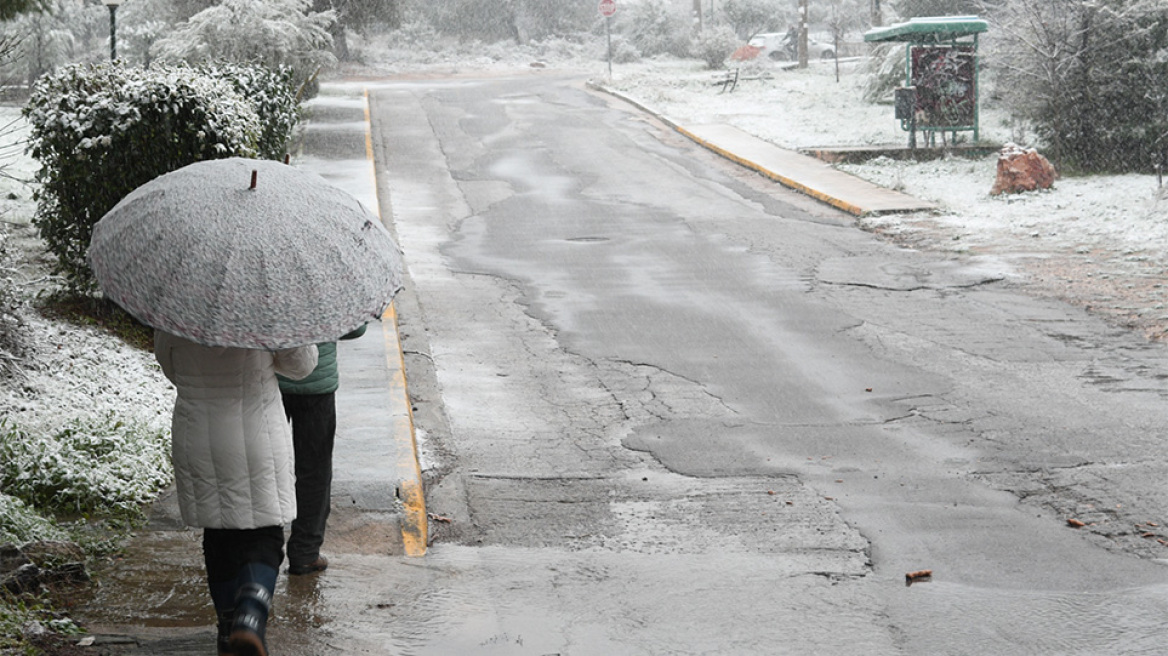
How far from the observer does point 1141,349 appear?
33.1 ft

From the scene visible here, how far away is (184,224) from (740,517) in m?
3.56

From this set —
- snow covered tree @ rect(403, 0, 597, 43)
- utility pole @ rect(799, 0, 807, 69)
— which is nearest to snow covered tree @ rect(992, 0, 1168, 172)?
utility pole @ rect(799, 0, 807, 69)

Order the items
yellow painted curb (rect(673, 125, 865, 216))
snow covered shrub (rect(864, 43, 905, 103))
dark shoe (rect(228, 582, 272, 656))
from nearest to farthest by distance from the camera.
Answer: dark shoe (rect(228, 582, 272, 656)) < yellow painted curb (rect(673, 125, 865, 216)) < snow covered shrub (rect(864, 43, 905, 103))

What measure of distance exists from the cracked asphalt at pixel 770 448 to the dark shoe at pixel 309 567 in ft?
1.72

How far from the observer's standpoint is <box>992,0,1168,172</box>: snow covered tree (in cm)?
1981

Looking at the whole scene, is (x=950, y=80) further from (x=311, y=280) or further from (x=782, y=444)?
(x=311, y=280)

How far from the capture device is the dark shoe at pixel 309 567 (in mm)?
5250

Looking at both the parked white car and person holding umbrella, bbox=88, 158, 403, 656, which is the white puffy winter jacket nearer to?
person holding umbrella, bbox=88, 158, 403, 656

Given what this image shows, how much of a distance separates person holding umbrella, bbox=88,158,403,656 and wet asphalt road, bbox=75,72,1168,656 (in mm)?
557

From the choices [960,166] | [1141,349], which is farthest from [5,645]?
[960,166]

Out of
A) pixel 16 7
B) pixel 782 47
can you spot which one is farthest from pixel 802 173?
pixel 782 47

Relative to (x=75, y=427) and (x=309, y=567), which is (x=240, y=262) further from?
(x=75, y=427)

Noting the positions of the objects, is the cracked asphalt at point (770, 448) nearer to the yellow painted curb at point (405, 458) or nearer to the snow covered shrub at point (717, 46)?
the yellow painted curb at point (405, 458)

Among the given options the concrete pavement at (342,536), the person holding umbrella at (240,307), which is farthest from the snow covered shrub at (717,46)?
the person holding umbrella at (240,307)
